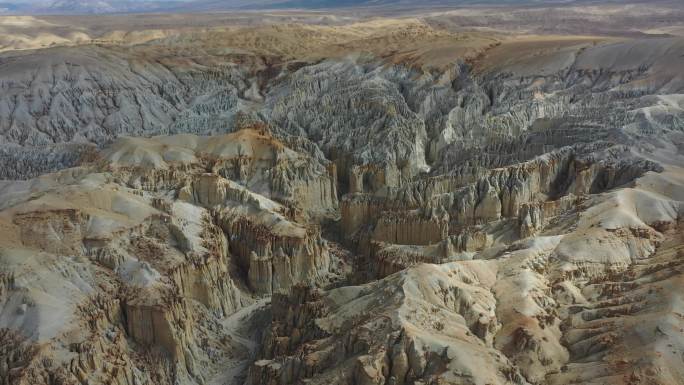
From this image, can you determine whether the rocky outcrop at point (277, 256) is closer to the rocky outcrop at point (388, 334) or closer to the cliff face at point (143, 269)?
the cliff face at point (143, 269)

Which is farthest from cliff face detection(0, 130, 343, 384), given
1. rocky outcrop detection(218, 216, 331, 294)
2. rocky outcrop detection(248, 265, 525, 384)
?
rocky outcrop detection(248, 265, 525, 384)

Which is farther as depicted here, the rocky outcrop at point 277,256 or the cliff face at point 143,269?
the rocky outcrop at point 277,256


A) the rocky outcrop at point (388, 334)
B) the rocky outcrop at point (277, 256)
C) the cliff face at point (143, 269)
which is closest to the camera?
the rocky outcrop at point (388, 334)

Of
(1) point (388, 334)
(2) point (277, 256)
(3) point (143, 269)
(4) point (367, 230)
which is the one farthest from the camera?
(4) point (367, 230)

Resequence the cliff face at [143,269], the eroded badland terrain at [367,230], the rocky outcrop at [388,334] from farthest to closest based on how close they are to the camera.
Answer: the cliff face at [143,269] < the eroded badland terrain at [367,230] < the rocky outcrop at [388,334]

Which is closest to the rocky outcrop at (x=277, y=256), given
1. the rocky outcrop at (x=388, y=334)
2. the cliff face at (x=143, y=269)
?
the cliff face at (x=143, y=269)

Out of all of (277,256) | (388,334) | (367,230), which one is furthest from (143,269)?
(367,230)

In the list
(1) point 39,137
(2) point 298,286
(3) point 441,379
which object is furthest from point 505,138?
(1) point 39,137

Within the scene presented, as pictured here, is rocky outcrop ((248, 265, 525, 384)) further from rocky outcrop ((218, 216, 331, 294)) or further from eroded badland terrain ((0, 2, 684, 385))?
rocky outcrop ((218, 216, 331, 294))

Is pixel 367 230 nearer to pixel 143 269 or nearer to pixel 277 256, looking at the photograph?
pixel 277 256
